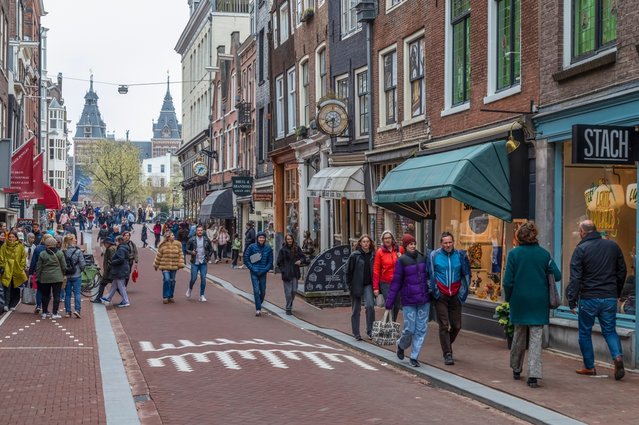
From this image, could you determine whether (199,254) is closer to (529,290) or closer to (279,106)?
(279,106)

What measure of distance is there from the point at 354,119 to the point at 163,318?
27.9ft

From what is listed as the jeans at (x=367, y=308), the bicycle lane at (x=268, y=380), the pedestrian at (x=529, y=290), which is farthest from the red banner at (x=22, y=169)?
the pedestrian at (x=529, y=290)

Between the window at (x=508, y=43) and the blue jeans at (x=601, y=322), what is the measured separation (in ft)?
17.2

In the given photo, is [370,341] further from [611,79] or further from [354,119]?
[354,119]

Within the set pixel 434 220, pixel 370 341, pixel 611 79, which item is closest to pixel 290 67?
pixel 434 220

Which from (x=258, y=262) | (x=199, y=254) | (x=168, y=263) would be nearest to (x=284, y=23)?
(x=199, y=254)

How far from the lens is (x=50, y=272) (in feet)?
59.8

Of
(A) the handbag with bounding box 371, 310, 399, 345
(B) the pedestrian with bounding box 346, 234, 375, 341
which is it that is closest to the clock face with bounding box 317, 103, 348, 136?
(B) the pedestrian with bounding box 346, 234, 375, 341

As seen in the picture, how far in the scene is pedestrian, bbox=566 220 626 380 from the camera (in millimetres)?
10898

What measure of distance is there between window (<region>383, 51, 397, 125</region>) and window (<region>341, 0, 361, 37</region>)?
8.72 ft

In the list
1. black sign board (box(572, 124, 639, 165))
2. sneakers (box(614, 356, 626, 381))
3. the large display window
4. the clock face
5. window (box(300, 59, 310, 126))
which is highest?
window (box(300, 59, 310, 126))

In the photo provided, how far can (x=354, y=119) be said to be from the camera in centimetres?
2469

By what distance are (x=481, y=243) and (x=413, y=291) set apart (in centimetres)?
470

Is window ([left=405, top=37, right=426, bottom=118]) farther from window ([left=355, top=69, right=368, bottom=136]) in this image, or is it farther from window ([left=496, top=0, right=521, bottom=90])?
window ([left=496, top=0, right=521, bottom=90])
